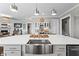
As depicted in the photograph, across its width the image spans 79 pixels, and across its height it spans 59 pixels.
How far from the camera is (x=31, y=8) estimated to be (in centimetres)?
183

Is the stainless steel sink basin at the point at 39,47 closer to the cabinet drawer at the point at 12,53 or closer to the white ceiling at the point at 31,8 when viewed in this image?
the cabinet drawer at the point at 12,53

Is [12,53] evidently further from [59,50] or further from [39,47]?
[59,50]

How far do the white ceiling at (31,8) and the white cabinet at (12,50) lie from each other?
Result: 52cm

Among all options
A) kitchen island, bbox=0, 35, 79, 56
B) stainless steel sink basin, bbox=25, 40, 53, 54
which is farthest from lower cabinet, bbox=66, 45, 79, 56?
stainless steel sink basin, bbox=25, 40, 53, 54

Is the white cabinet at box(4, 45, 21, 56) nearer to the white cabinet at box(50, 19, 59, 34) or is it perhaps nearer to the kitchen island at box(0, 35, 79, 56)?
the kitchen island at box(0, 35, 79, 56)

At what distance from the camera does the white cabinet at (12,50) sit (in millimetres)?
1854

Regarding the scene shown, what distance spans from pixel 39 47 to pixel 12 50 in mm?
476

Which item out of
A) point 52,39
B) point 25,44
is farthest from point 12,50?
point 52,39

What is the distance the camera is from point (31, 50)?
6.30 ft

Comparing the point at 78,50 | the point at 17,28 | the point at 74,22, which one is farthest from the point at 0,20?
the point at 78,50

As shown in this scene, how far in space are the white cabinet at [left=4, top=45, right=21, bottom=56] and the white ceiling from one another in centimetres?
52

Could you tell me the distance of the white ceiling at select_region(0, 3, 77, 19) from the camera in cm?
173

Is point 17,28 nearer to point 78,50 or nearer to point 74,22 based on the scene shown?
point 74,22

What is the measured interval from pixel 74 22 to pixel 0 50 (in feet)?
4.44
